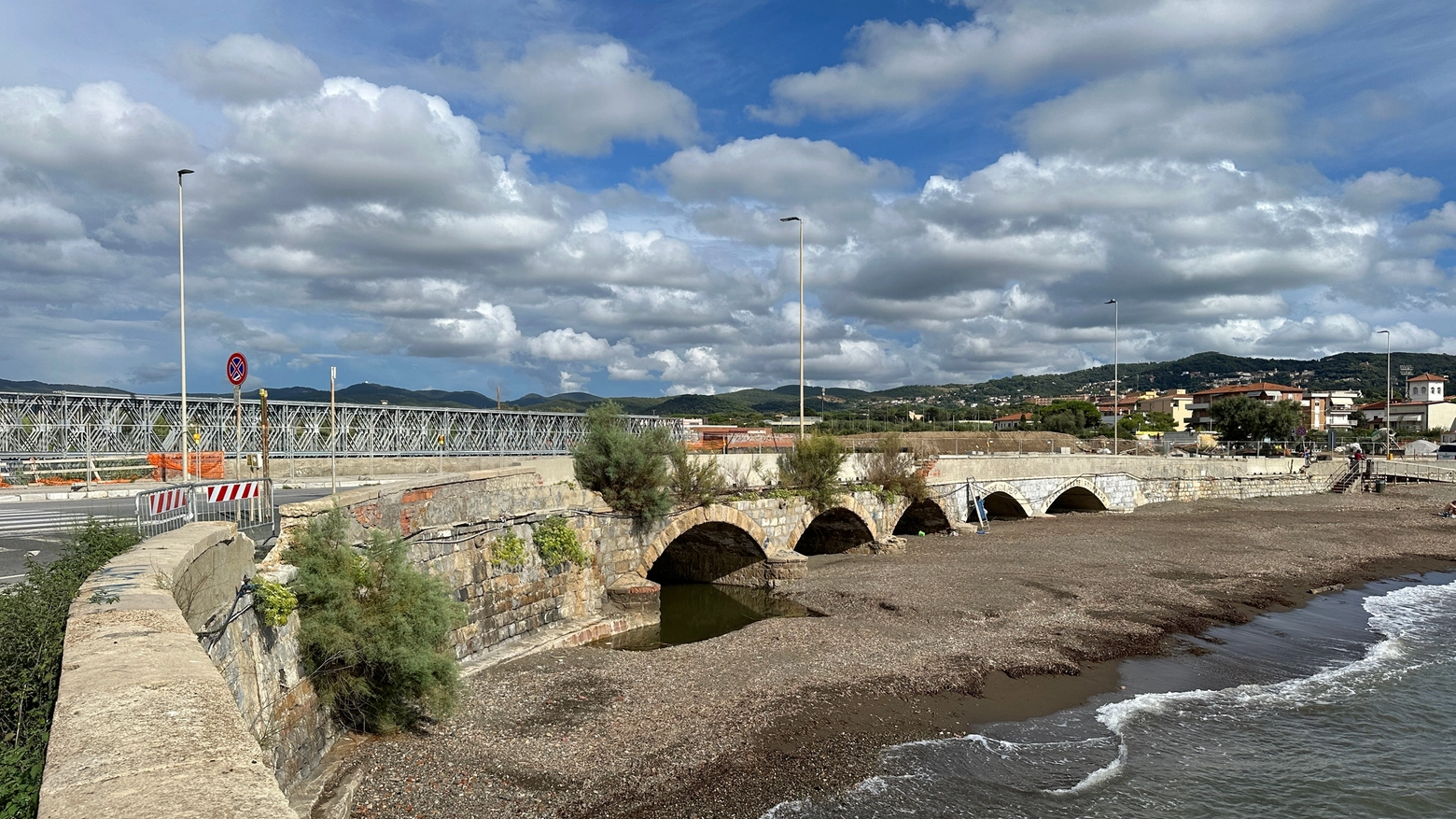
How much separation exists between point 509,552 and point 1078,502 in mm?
38767

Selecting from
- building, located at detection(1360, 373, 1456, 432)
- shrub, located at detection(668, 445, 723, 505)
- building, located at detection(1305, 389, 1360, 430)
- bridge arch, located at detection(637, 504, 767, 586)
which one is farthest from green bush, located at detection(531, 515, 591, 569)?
building, located at detection(1305, 389, 1360, 430)

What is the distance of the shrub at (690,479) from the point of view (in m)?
22.2

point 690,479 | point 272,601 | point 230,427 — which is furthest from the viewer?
point 230,427

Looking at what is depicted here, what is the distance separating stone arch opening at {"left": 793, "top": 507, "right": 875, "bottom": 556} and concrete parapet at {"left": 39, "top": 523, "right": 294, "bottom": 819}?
25.6 meters

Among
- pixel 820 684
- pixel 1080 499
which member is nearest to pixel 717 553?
pixel 820 684

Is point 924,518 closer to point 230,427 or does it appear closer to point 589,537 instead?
point 589,537

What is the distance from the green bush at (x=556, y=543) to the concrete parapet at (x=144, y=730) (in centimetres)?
1149

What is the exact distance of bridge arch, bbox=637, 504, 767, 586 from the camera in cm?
2356

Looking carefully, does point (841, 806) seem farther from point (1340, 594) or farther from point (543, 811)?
point (1340, 594)

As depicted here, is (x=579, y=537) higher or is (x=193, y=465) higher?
(x=193, y=465)

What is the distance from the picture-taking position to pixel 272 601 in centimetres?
859

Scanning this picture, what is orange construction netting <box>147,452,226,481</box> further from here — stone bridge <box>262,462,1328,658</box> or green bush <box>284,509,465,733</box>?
green bush <box>284,509,465,733</box>

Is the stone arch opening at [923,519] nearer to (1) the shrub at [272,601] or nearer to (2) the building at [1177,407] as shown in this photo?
(1) the shrub at [272,601]

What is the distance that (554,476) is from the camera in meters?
18.7
